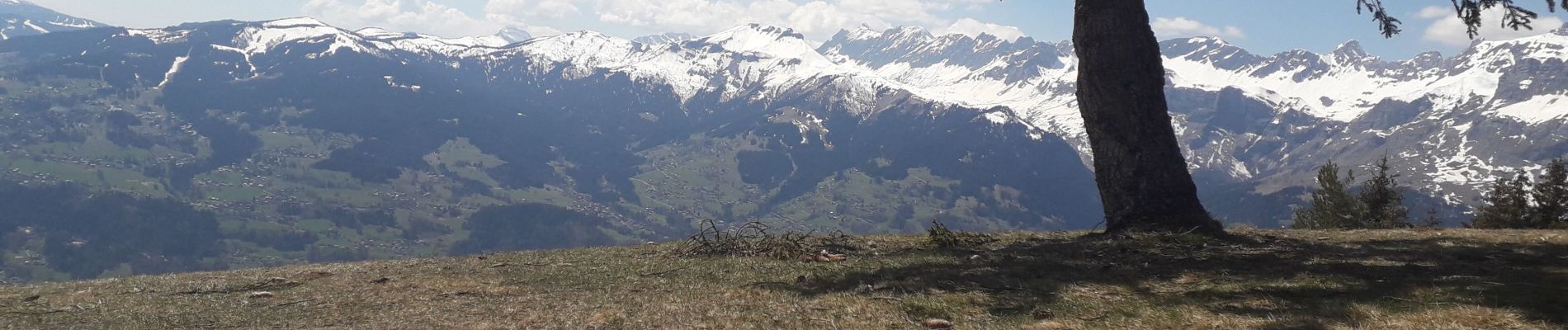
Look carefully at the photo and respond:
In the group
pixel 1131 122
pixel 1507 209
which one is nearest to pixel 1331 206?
pixel 1507 209

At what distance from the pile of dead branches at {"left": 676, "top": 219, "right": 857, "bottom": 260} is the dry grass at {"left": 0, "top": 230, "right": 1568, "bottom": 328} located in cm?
54

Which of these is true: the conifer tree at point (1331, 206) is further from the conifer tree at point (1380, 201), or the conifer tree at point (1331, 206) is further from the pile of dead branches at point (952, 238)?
the pile of dead branches at point (952, 238)

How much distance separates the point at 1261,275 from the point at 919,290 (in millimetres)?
4098

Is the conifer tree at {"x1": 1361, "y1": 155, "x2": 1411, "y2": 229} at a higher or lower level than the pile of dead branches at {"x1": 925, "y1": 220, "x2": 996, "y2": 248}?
lower

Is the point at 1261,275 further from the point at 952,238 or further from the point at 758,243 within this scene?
the point at 758,243

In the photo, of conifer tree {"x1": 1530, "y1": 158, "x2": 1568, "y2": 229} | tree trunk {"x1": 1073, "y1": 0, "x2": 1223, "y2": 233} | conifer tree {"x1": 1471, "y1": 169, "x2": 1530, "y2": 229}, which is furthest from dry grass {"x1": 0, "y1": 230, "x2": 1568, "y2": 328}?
conifer tree {"x1": 1471, "y1": 169, "x2": 1530, "y2": 229}

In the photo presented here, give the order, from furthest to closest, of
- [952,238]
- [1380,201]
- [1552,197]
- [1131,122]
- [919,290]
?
1. [1380,201]
2. [1552,197]
3. [1131,122]
4. [952,238]
5. [919,290]

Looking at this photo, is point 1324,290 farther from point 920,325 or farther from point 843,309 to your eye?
point 843,309

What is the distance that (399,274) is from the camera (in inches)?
552

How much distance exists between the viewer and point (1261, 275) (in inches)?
427

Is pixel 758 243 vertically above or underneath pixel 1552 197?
above

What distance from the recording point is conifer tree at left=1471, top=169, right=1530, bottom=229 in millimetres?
37125

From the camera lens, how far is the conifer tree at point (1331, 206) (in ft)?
152

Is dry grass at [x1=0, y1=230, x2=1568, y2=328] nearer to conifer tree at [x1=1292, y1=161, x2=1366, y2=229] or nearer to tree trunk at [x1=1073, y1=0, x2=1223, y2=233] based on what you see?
tree trunk at [x1=1073, y1=0, x2=1223, y2=233]
